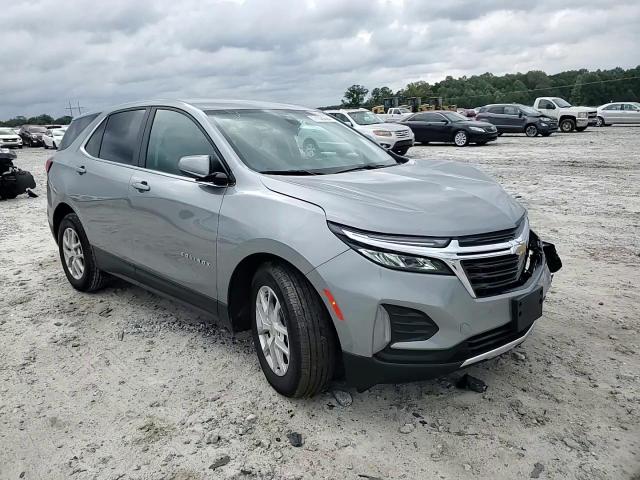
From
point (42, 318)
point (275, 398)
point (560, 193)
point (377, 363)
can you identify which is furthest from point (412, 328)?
point (560, 193)

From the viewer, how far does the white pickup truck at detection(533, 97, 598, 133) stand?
26828mm

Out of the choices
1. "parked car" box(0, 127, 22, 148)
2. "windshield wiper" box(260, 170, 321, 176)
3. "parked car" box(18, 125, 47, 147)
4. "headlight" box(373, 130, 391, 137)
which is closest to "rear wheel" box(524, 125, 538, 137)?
"headlight" box(373, 130, 391, 137)

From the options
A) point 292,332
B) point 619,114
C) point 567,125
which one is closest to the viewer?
point 292,332

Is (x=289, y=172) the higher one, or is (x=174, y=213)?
(x=289, y=172)

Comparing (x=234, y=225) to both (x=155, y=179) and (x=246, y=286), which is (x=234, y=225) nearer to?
(x=246, y=286)

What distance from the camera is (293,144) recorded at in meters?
3.77

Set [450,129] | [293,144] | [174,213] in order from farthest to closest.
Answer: [450,129] < [293,144] < [174,213]

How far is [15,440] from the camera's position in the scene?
9.53 ft

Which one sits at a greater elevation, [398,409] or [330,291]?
[330,291]

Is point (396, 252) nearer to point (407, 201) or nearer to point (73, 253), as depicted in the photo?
point (407, 201)

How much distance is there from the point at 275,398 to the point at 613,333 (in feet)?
8.07

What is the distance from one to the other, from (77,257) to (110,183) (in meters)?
1.10

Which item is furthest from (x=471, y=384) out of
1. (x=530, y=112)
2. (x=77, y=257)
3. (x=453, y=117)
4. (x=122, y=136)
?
(x=530, y=112)

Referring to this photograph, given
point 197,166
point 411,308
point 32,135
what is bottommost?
point 411,308
